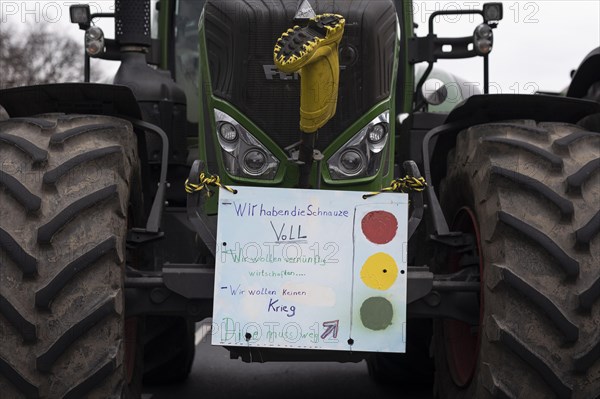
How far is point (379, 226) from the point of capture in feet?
14.2

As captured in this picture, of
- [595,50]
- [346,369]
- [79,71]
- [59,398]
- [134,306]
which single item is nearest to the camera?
[59,398]

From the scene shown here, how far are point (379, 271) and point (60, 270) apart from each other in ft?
4.08

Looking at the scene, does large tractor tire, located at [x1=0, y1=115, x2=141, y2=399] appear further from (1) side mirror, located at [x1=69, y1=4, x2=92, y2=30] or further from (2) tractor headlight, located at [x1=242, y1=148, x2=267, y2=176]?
(1) side mirror, located at [x1=69, y1=4, x2=92, y2=30]

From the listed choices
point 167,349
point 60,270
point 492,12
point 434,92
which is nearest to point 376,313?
point 60,270

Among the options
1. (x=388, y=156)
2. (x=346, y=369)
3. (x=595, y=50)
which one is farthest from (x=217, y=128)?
(x=346, y=369)

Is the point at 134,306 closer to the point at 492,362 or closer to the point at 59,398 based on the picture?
the point at 59,398

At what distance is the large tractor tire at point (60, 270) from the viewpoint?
3973mm

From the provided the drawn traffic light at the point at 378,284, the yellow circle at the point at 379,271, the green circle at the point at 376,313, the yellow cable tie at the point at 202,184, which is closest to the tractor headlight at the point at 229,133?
the yellow cable tie at the point at 202,184

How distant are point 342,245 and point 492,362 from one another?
0.75 meters

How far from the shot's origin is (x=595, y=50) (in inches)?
234

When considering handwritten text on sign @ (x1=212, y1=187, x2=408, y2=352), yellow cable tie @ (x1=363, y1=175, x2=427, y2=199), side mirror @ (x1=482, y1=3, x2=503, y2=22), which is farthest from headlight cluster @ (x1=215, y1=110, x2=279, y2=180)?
side mirror @ (x1=482, y1=3, x2=503, y2=22)

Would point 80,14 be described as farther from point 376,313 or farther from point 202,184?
point 376,313

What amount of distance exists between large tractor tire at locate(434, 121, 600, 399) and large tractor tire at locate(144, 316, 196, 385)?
219 cm

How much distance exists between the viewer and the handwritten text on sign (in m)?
4.20
